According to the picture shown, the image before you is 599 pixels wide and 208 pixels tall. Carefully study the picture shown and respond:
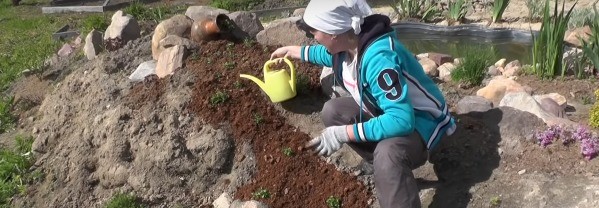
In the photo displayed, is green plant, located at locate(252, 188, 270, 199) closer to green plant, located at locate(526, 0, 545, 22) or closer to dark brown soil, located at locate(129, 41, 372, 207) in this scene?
dark brown soil, located at locate(129, 41, 372, 207)

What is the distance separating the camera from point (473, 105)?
452 cm

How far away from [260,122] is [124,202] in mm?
988

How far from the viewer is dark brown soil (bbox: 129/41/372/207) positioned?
4.20m

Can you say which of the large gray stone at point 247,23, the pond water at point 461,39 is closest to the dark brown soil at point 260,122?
the large gray stone at point 247,23

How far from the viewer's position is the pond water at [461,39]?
7484mm

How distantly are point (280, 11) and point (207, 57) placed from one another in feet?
18.0

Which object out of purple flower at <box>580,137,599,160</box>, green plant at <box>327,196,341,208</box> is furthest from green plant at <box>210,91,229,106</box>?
purple flower at <box>580,137,599,160</box>

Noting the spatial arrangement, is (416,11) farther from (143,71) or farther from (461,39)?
(143,71)

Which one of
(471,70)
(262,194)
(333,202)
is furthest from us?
(471,70)

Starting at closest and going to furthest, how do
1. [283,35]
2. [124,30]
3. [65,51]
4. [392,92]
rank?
[392,92]
[283,35]
[124,30]
[65,51]

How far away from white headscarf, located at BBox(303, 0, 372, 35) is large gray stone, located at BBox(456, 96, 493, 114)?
125cm

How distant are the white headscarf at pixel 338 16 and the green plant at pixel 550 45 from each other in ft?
7.00

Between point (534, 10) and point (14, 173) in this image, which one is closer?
point (14, 173)

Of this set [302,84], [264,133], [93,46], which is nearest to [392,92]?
[264,133]
